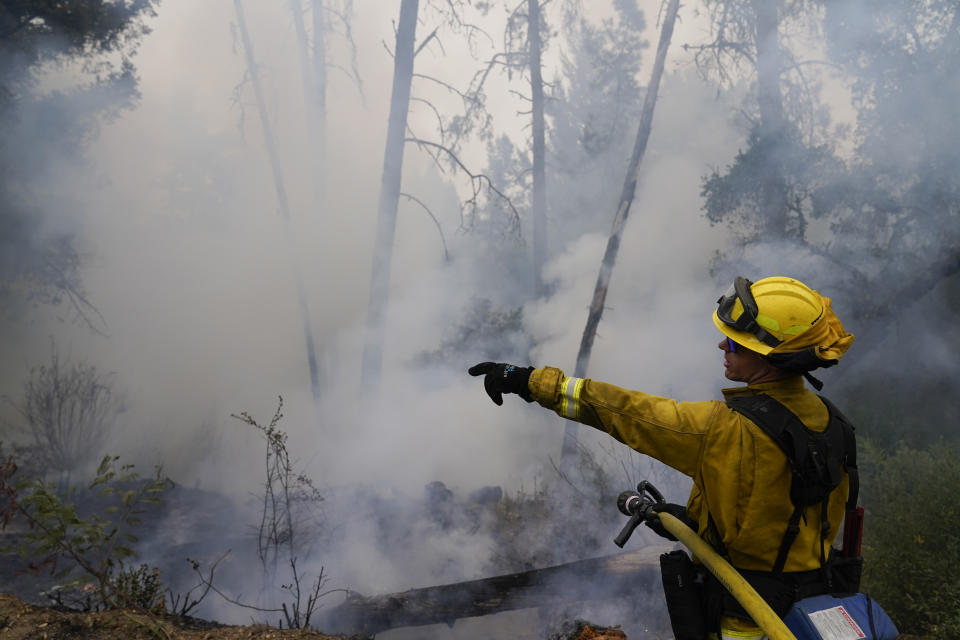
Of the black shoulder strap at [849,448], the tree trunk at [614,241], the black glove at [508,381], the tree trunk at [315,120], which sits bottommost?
the black shoulder strap at [849,448]

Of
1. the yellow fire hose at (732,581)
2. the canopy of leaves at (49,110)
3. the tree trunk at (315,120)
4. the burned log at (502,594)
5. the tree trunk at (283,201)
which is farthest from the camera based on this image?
the tree trunk at (315,120)

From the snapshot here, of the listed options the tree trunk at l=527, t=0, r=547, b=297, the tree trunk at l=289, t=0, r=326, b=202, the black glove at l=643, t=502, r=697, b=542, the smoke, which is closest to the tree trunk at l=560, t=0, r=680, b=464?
the smoke

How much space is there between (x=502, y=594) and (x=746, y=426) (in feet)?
11.2

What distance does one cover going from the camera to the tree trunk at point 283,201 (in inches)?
324

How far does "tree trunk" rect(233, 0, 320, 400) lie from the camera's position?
8242 millimetres

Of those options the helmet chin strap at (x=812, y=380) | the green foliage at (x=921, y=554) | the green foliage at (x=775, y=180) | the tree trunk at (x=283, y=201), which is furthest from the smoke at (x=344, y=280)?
the helmet chin strap at (x=812, y=380)

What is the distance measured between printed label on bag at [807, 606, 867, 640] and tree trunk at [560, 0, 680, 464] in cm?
576

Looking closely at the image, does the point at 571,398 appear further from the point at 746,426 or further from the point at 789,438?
the point at 789,438

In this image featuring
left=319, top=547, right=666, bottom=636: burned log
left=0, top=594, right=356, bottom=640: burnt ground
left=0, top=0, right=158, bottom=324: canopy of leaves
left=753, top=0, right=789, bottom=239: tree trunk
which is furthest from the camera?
left=753, top=0, right=789, bottom=239: tree trunk

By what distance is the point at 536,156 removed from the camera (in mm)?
8852

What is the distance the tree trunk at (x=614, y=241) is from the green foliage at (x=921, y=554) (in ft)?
11.4

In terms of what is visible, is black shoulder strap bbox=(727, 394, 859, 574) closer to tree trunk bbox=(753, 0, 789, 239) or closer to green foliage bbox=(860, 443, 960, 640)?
green foliage bbox=(860, 443, 960, 640)

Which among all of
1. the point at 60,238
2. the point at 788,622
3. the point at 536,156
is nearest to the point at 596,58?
the point at 536,156

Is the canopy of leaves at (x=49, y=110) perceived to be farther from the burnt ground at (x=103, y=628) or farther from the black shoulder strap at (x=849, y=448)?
the black shoulder strap at (x=849, y=448)
